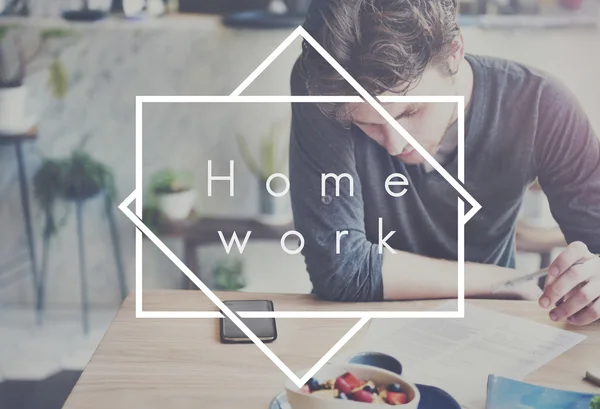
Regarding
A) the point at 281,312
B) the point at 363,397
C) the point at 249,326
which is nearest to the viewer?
the point at 363,397

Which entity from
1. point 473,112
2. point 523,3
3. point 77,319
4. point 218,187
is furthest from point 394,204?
point 77,319

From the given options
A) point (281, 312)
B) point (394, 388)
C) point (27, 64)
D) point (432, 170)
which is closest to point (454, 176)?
point (432, 170)

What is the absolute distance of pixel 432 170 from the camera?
1.54 meters

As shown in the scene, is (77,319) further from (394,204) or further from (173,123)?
(394,204)

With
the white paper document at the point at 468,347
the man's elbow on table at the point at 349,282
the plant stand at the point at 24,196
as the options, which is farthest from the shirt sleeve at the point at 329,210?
the plant stand at the point at 24,196

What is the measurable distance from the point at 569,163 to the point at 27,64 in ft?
4.20

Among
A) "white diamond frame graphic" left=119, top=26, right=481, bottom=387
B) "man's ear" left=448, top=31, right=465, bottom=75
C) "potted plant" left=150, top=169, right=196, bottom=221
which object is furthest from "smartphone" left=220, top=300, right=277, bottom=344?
"man's ear" left=448, top=31, right=465, bottom=75

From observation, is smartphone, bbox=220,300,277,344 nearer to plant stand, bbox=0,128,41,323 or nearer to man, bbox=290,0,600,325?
man, bbox=290,0,600,325

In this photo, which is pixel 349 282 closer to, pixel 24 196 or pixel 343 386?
pixel 343 386

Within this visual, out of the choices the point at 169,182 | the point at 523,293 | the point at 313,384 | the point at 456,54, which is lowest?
the point at 523,293

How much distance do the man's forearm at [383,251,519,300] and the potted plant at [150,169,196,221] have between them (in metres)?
0.49

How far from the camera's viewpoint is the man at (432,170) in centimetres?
149

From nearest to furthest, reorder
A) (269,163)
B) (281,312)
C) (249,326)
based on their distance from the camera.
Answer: (249,326)
(281,312)
(269,163)

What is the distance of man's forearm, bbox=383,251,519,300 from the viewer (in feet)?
5.08
